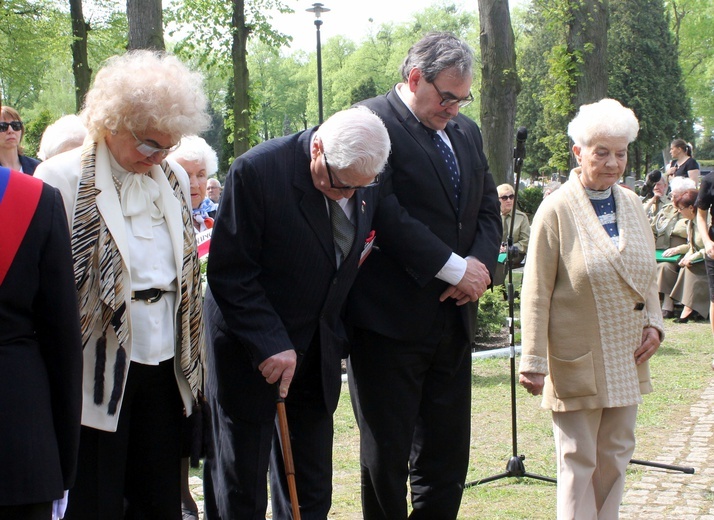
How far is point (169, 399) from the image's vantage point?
3371mm

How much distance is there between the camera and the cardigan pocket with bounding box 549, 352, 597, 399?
4.15 m

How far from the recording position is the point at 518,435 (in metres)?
6.46

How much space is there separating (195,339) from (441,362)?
1.25 metres

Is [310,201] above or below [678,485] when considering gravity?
above

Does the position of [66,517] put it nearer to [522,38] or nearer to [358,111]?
[358,111]

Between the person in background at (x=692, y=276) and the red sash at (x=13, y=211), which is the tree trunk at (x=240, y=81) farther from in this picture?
the red sash at (x=13, y=211)

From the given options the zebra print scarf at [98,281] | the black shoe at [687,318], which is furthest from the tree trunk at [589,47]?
the zebra print scarf at [98,281]

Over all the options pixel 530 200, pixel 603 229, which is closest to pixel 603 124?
pixel 603 229

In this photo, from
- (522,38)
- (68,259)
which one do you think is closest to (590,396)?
(68,259)

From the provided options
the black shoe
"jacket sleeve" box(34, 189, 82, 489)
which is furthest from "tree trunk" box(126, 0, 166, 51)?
"jacket sleeve" box(34, 189, 82, 489)

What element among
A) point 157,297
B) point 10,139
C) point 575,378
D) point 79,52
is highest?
point 79,52

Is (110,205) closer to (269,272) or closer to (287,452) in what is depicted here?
(269,272)

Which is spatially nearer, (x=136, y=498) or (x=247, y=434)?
(x=136, y=498)

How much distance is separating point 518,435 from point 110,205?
4.07 m
